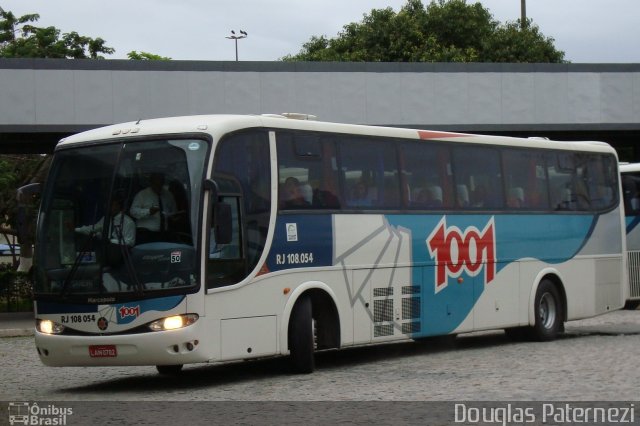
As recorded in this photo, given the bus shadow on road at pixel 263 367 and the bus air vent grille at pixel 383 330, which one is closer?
the bus shadow on road at pixel 263 367

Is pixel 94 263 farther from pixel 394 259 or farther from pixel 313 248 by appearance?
pixel 394 259

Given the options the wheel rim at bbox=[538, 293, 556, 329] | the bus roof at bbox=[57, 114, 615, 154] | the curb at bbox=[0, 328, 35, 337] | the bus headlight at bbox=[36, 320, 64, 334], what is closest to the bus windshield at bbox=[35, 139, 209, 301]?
the bus roof at bbox=[57, 114, 615, 154]

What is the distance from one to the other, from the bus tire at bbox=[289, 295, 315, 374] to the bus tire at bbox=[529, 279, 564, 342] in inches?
231

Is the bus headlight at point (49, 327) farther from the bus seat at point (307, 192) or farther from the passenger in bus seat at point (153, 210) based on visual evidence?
the bus seat at point (307, 192)

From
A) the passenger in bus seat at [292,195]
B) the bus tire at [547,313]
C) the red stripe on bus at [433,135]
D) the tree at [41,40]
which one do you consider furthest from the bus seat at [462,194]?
the tree at [41,40]

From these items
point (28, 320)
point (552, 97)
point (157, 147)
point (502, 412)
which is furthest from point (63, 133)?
point (502, 412)

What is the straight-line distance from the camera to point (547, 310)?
19.8m

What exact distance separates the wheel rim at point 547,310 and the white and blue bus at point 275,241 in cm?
23

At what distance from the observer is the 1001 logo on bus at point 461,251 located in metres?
17.4

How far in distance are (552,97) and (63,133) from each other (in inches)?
488

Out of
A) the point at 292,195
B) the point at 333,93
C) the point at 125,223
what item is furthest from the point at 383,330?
the point at 333,93

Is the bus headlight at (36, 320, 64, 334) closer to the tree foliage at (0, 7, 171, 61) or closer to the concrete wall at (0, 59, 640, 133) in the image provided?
the concrete wall at (0, 59, 640, 133)

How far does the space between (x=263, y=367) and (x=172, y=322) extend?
10.5 feet

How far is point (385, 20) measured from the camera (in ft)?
204
